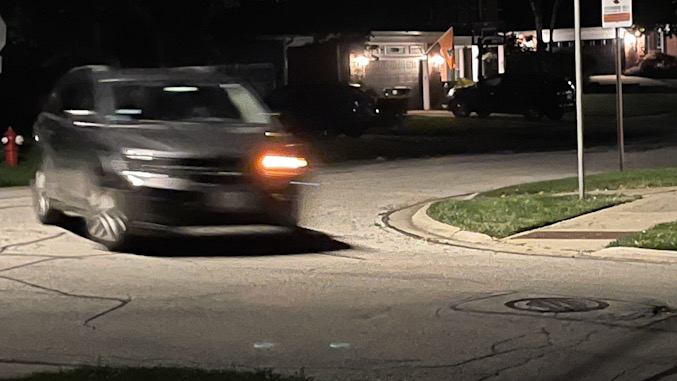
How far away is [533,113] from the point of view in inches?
1640

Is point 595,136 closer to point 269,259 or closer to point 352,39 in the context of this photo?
point 352,39

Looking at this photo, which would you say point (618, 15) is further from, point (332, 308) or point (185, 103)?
point (332, 308)

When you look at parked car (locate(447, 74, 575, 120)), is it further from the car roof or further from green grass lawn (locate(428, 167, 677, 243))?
the car roof

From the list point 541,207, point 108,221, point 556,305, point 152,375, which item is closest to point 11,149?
point 108,221

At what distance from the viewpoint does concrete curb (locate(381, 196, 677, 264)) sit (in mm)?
11594

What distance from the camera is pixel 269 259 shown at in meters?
11.8

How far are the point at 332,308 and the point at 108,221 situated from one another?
153 inches

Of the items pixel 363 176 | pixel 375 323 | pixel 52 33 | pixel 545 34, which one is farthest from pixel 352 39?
pixel 375 323

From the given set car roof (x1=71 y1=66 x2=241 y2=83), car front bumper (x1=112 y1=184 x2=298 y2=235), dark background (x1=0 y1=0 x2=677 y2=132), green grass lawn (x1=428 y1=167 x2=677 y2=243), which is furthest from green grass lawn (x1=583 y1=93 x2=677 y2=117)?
car front bumper (x1=112 y1=184 x2=298 y2=235)

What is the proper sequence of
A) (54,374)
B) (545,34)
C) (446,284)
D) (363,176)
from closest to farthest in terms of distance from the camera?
(54,374) → (446,284) → (363,176) → (545,34)

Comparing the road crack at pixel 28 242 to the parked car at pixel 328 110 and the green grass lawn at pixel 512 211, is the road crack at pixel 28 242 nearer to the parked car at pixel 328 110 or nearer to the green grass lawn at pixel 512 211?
the green grass lawn at pixel 512 211

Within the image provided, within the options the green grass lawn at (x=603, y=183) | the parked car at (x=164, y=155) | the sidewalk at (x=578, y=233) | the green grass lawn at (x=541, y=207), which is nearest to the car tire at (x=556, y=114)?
the green grass lawn at (x=603, y=183)

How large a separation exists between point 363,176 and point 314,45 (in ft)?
84.5

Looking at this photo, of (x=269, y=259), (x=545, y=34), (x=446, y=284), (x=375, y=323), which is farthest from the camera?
(x=545, y=34)
